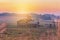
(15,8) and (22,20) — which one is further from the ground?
(15,8)

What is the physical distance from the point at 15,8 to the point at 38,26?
0.99 ft

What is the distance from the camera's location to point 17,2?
3.67 feet

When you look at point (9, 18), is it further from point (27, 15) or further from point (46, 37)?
point (46, 37)

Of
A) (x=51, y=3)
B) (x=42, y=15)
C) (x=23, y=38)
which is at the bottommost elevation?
(x=23, y=38)

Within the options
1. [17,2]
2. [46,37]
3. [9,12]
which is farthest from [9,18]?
[46,37]

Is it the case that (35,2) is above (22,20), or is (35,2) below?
above

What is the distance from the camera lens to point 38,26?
43.3 inches

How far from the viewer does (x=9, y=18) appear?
1.10 metres

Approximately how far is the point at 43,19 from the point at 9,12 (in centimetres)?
36

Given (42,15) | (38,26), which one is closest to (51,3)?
(42,15)

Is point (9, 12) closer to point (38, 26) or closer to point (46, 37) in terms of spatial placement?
point (38, 26)

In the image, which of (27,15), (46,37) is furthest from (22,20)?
(46,37)

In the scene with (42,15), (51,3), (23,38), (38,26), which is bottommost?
(23,38)

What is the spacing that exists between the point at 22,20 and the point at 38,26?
0.17 m
